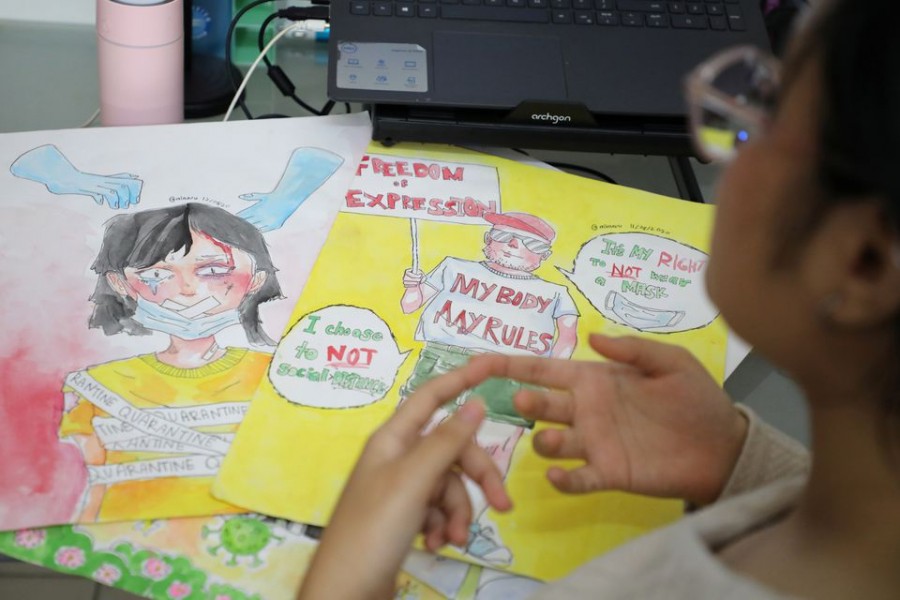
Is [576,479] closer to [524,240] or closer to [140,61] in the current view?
[524,240]


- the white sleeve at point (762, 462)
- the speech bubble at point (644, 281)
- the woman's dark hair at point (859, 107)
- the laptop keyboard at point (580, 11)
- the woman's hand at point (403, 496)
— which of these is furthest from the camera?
the laptop keyboard at point (580, 11)

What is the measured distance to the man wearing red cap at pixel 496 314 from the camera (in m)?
0.65

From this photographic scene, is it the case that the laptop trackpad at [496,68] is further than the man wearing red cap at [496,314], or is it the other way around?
the laptop trackpad at [496,68]

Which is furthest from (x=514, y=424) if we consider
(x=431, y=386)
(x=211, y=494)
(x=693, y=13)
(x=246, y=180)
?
(x=693, y=13)

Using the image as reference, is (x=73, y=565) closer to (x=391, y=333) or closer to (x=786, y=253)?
(x=391, y=333)

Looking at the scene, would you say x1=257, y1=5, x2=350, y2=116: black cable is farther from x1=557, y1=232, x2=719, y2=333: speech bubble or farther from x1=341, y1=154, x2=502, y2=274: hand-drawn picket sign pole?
x1=557, y1=232, x2=719, y2=333: speech bubble

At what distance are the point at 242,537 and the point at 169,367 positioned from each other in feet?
0.45

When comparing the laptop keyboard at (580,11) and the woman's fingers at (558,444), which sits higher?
the laptop keyboard at (580,11)

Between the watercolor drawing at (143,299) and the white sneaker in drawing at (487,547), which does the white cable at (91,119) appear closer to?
the watercolor drawing at (143,299)

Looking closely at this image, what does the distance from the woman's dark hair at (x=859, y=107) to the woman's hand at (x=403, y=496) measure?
233 mm

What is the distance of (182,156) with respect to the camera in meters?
0.80

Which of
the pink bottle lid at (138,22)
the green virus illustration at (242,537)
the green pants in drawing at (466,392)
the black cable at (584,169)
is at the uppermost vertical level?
the pink bottle lid at (138,22)

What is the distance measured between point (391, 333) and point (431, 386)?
12cm

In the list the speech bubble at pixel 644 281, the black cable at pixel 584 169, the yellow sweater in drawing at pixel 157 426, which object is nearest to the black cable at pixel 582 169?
the black cable at pixel 584 169
